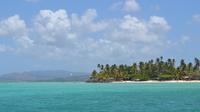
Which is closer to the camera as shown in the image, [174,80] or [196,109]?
[196,109]

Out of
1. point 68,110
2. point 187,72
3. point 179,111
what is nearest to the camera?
point 179,111

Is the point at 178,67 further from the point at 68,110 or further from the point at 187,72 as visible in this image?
the point at 68,110

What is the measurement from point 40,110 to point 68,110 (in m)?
3.25

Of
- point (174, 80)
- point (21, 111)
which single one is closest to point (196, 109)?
point (21, 111)

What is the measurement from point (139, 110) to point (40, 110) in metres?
11.4

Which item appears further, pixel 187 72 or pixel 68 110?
pixel 187 72

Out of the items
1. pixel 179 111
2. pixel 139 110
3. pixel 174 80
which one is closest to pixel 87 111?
pixel 139 110

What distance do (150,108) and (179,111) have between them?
4.70m

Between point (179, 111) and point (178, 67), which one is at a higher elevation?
point (178, 67)

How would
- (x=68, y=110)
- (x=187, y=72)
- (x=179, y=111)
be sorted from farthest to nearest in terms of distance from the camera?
1. (x=187, y=72)
2. (x=68, y=110)
3. (x=179, y=111)

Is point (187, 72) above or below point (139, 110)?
above

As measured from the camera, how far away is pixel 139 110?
176ft

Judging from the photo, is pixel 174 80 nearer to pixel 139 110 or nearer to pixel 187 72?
pixel 187 72

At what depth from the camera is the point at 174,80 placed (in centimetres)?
19800
